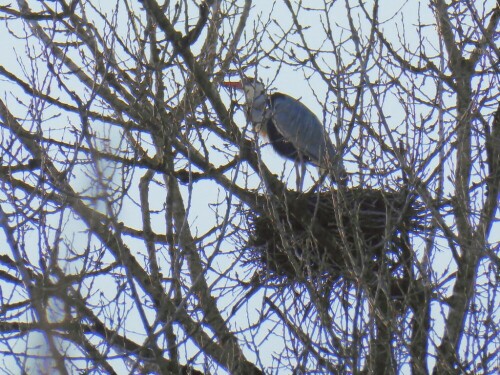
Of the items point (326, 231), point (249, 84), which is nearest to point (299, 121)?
point (326, 231)

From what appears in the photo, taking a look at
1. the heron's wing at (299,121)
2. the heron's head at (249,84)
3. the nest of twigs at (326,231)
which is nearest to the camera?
the heron's head at (249,84)

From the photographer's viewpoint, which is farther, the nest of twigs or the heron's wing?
the heron's wing

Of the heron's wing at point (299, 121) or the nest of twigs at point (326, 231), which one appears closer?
the nest of twigs at point (326, 231)

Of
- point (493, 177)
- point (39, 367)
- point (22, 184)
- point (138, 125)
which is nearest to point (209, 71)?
point (138, 125)

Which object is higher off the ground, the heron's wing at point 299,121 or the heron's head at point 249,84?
the heron's wing at point 299,121

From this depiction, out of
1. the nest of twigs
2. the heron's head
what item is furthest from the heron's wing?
the heron's head

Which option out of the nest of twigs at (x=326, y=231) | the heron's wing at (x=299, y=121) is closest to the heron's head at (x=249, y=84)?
the nest of twigs at (x=326, y=231)

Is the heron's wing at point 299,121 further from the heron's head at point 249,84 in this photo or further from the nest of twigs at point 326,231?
the heron's head at point 249,84

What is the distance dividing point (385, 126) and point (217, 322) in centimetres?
173

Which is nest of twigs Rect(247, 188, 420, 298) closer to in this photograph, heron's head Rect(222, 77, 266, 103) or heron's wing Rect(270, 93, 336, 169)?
heron's head Rect(222, 77, 266, 103)

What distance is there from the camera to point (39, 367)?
2.88 metres

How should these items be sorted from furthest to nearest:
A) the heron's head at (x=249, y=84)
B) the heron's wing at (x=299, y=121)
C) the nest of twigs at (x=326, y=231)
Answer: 1. the heron's wing at (x=299, y=121)
2. the nest of twigs at (x=326, y=231)
3. the heron's head at (x=249, y=84)

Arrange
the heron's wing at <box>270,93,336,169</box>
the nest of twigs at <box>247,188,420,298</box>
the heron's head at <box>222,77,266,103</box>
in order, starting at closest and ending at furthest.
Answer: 1. the heron's head at <box>222,77,266,103</box>
2. the nest of twigs at <box>247,188,420,298</box>
3. the heron's wing at <box>270,93,336,169</box>

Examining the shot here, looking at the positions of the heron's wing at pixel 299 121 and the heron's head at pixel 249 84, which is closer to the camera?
the heron's head at pixel 249 84
